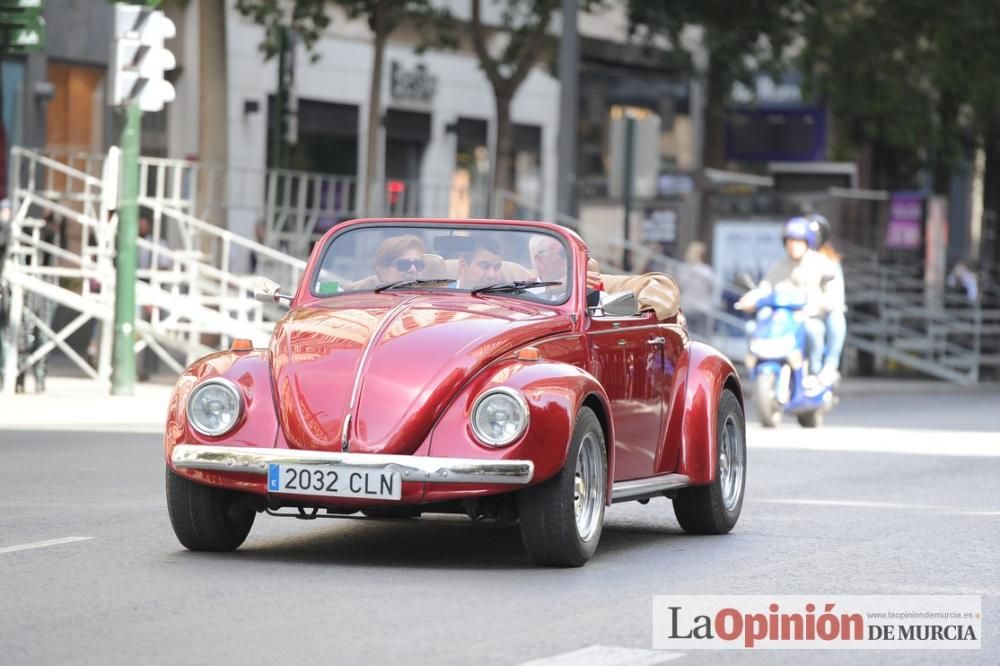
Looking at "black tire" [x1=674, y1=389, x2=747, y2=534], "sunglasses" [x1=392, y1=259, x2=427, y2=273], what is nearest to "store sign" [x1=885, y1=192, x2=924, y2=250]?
"black tire" [x1=674, y1=389, x2=747, y2=534]

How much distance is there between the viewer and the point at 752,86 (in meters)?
32.6

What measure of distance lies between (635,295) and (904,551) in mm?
1695

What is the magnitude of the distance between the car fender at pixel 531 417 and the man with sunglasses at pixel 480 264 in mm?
1049

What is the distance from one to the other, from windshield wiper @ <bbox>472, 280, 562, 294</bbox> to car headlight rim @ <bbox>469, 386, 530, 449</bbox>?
1208mm

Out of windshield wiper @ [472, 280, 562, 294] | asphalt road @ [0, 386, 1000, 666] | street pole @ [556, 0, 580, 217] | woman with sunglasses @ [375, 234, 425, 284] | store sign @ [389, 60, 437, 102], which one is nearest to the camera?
asphalt road @ [0, 386, 1000, 666]

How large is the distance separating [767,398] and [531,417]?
442 inches

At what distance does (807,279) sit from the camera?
2055 cm

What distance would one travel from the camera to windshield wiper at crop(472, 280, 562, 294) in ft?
33.8

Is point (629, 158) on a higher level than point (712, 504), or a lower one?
higher

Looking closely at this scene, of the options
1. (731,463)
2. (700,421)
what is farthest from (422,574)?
(731,463)

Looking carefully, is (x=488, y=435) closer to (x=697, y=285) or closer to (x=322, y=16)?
(x=322, y=16)

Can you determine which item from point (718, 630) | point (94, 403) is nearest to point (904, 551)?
point (718, 630)

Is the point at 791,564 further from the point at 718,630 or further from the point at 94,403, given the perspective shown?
the point at 94,403

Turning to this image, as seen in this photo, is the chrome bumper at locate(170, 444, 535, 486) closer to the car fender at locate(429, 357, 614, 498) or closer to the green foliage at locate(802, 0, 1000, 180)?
the car fender at locate(429, 357, 614, 498)
